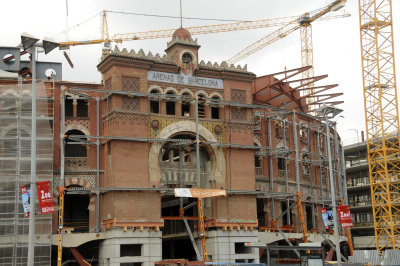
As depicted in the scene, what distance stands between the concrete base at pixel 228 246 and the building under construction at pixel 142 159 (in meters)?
0.08

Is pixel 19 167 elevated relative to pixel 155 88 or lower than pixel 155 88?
lower

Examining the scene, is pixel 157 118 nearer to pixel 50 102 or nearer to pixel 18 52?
pixel 50 102

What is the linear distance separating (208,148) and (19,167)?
14.9 m

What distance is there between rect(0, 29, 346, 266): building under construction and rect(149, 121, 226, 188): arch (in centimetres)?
8

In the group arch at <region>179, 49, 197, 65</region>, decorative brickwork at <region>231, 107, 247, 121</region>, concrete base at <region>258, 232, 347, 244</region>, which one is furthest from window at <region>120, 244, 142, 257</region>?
arch at <region>179, 49, 197, 65</region>

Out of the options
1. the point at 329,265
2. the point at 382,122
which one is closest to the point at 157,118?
the point at 329,265

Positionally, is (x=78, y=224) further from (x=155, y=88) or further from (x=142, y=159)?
(x=155, y=88)

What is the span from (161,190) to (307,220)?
21649mm

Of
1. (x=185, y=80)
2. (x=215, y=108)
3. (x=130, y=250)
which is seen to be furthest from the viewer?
(x=215, y=108)

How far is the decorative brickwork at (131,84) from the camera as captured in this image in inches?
1721

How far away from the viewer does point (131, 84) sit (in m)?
44.0

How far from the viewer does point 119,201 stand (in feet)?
137

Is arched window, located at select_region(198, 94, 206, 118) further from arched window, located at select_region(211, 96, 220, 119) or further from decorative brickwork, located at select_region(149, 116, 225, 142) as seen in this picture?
decorative brickwork, located at select_region(149, 116, 225, 142)

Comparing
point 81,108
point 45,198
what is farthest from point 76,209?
point 45,198
